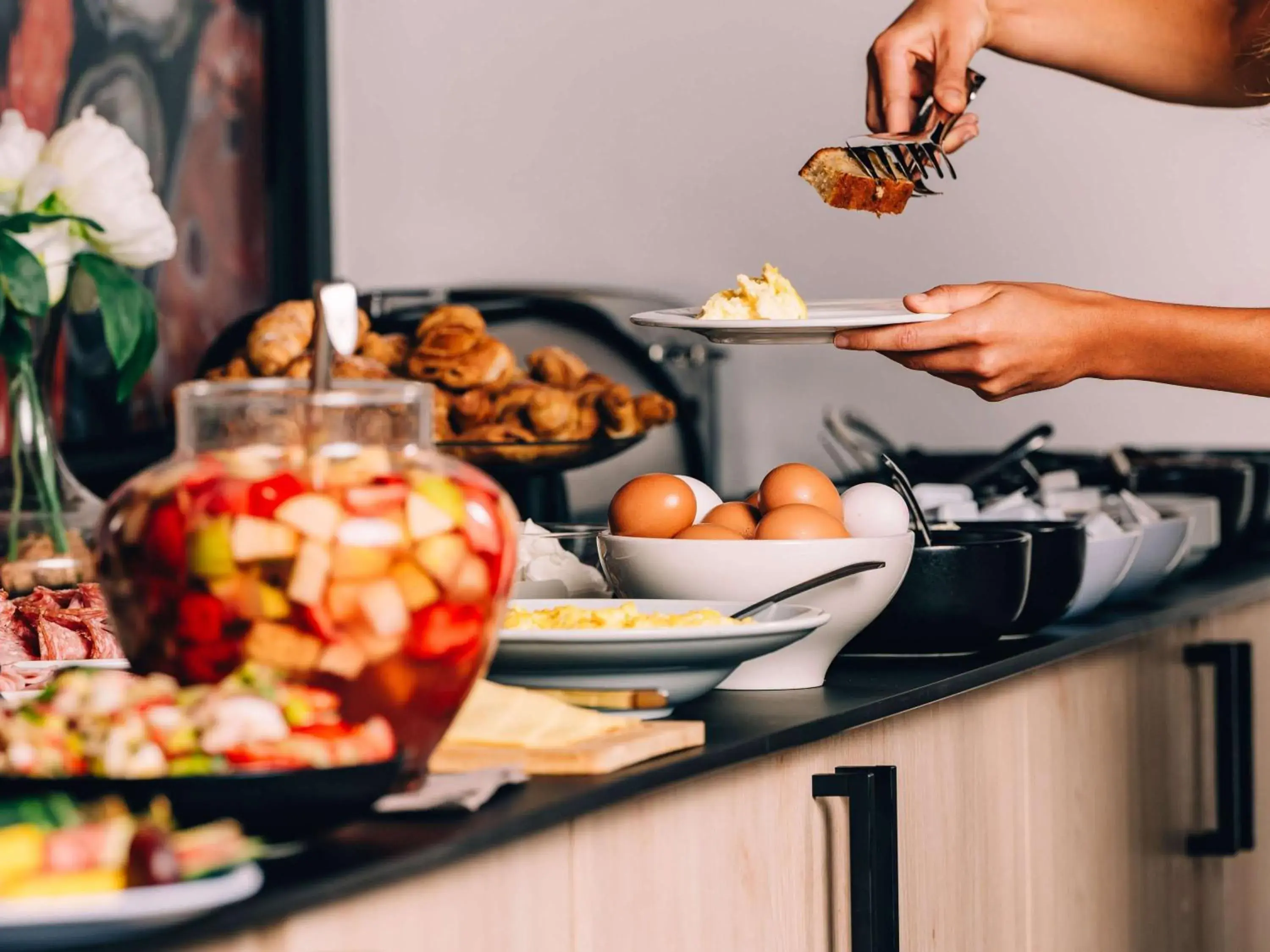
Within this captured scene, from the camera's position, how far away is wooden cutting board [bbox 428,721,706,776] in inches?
33.4

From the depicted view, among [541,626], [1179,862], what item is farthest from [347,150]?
[541,626]

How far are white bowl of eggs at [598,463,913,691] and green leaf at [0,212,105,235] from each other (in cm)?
49

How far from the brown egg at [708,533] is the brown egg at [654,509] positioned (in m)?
0.01

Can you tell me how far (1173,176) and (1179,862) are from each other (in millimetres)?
1321

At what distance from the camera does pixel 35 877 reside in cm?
58

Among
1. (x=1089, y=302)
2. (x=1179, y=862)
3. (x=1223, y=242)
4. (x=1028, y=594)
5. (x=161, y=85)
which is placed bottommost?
(x=1179, y=862)

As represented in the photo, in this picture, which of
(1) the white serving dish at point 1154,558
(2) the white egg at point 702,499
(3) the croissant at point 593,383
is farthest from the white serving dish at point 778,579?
(3) the croissant at point 593,383

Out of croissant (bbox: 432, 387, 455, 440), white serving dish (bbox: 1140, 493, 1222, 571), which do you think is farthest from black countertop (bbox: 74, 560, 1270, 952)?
croissant (bbox: 432, 387, 455, 440)

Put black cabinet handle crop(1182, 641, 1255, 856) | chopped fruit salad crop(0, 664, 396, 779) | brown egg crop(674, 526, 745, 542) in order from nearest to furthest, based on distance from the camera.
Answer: chopped fruit salad crop(0, 664, 396, 779), brown egg crop(674, 526, 745, 542), black cabinet handle crop(1182, 641, 1255, 856)

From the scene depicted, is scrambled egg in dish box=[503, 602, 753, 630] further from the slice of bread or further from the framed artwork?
the framed artwork

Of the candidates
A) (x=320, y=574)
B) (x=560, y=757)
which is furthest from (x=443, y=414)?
(x=320, y=574)

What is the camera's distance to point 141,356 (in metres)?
1.48

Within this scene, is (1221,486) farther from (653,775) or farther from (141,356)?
(653,775)

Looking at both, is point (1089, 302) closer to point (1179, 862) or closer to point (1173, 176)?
point (1179, 862)
